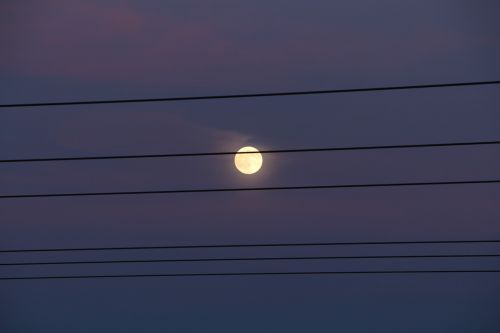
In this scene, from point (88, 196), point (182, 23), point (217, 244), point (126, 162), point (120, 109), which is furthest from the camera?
point (217, 244)

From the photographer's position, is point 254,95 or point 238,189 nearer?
point 254,95

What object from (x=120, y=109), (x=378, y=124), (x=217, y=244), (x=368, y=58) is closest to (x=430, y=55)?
(x=368, y=58)

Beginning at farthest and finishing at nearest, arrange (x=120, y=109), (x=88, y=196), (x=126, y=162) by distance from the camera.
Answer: (x=88, y=196)
(x=126, y=162)
(x=120, y=109)

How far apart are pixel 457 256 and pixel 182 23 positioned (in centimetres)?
210

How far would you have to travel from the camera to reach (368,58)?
237 centimetres

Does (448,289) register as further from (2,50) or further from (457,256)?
(2,50)

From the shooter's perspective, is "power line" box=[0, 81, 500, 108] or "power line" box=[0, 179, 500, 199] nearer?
"power line" box=[0, 81, 500, 108]

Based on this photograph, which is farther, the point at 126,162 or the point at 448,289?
the point at 448,289

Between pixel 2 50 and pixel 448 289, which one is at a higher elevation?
pixel 2 50

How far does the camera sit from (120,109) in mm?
2605

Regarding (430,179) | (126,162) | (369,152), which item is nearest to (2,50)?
(126,162)

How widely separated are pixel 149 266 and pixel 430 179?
5.77 feet

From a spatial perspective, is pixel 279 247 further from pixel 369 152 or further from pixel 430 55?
pixel 430 55

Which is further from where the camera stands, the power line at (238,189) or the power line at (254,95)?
the power line at (238,189)
